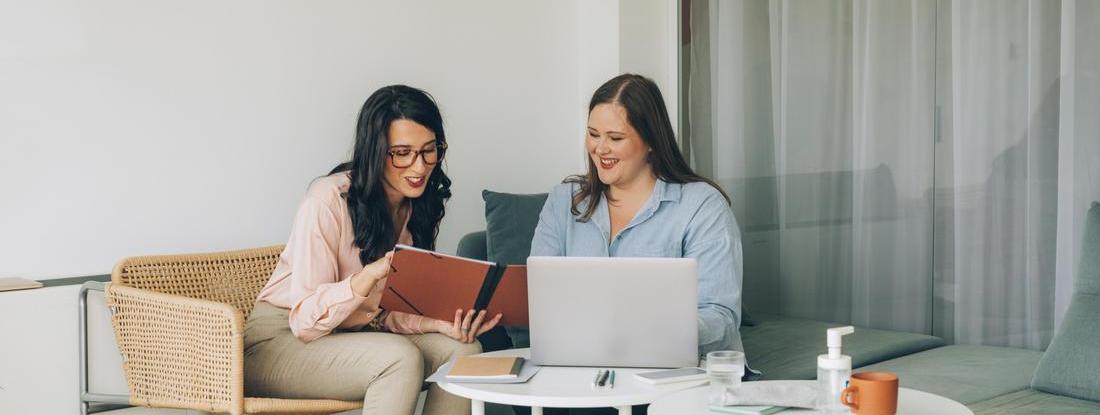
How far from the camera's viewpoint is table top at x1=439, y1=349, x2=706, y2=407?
1.78 m

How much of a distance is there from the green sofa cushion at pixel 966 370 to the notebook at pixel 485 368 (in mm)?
900

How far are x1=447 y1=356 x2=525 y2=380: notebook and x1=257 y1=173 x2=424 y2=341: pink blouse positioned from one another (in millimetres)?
334

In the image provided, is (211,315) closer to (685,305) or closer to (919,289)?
(685,305)

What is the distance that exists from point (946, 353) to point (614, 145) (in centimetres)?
95

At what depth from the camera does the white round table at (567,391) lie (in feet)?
5.86

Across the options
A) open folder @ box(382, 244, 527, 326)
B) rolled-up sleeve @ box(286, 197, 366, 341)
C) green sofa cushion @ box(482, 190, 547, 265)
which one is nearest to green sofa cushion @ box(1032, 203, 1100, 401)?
open folder @ box(382, 244, 527, 326)

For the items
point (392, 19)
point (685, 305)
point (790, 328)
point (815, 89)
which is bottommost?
point (790, 328)

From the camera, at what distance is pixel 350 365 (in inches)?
89.8

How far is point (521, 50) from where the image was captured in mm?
3605

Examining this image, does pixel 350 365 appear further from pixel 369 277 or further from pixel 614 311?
pixel 614 311

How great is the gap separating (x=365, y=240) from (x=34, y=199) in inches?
34.0

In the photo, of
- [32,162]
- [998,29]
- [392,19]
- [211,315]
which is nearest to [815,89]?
[998,29]

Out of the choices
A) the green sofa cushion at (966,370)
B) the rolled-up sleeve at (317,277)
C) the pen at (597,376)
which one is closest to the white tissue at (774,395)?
the pen at (597,376)

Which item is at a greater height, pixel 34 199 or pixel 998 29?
pixel 998 29
